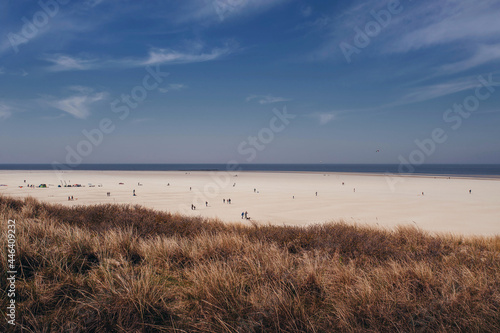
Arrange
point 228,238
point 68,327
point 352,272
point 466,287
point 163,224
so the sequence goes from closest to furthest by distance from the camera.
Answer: point 68,327, point 466,287, point 352,272, point 228,238, point 163,224

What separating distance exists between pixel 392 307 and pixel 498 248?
20.0 ft

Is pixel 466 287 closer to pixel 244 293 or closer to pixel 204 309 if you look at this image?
pixel 244 293

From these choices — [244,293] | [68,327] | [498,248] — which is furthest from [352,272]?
[498,248]

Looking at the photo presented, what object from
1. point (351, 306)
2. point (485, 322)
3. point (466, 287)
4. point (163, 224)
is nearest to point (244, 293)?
point (351, 306)

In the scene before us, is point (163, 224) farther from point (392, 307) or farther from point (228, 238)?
point (392, 307)

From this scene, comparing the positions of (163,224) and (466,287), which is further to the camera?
(163,224)

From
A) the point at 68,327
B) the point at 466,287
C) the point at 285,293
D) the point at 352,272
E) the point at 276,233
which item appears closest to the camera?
the point at 68,327

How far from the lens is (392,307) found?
3408 millimetres

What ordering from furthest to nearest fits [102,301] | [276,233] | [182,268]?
[276,233], [182,268], [102,301]

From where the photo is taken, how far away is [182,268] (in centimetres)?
526

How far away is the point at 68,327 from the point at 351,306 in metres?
3.35

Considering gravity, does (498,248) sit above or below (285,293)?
below

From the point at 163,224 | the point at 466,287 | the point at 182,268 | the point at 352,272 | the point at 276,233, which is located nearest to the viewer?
the point at 466,287

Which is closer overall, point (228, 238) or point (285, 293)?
point (285, 293)
